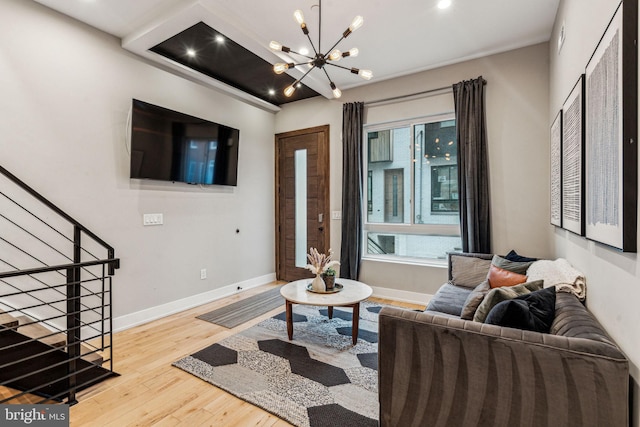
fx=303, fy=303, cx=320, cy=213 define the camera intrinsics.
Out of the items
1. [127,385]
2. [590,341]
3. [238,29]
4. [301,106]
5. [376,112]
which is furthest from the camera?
[301,106]

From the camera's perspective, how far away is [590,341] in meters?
1.15

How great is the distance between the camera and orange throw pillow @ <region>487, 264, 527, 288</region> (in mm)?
2398

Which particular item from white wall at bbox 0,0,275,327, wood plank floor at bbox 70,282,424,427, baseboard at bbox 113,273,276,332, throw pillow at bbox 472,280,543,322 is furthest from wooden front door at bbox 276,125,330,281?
throw pillow at bbox 472,280,543,322

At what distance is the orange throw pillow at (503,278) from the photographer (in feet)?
7.87

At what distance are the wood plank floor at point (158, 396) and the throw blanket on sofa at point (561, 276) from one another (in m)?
1.90

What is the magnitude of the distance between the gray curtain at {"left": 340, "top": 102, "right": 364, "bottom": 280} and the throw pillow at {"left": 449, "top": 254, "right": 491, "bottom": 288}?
1.39 meters

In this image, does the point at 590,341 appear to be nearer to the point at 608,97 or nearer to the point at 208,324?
the point at 608,97

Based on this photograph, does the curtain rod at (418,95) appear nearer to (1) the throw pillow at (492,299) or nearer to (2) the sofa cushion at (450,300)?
(2) the sofa cushion at (450,300)

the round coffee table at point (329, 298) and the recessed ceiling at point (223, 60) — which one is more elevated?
the recessed ceiling at point (223, 60)

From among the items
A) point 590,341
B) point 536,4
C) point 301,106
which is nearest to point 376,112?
point 301,106

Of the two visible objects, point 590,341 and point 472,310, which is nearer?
point 590,341

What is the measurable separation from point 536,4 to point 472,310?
2.73 metres

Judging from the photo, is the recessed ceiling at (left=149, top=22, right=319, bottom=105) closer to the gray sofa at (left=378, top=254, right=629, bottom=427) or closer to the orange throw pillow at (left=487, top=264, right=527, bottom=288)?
the gray sofa at (left=378, top=254, right=629, bottom=427)

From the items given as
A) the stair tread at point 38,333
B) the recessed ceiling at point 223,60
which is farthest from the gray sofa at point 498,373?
the recessed ceiling at point 223,60
